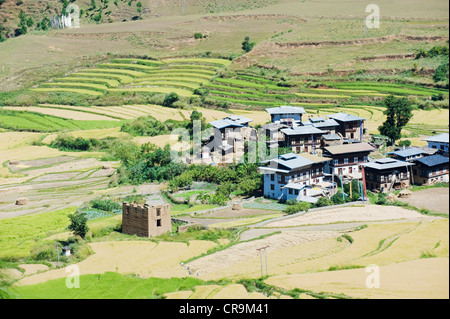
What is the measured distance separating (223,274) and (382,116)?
80.3 ft

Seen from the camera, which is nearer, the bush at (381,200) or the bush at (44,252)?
the bush at (44,252)

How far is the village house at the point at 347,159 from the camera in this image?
96.7ft

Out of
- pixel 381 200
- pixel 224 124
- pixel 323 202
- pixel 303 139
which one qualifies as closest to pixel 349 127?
pixel 303 139

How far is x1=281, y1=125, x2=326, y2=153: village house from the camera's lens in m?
33.0

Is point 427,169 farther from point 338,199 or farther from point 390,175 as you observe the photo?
point 338,199

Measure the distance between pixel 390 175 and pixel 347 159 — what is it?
133 inches

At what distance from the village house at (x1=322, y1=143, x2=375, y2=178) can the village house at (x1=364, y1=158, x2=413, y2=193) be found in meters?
2.43

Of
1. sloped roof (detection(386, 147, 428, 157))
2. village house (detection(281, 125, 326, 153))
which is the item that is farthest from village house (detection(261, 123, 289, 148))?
sloped roof (detection(386, 147, 428, 157))

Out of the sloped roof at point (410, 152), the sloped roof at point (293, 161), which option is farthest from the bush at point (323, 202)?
the sloped roof at point (410, 152)

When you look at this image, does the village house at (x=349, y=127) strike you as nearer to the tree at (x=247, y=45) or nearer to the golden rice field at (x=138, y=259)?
the golden rice field at (x=138, y=259)

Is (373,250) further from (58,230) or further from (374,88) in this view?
(374,88)

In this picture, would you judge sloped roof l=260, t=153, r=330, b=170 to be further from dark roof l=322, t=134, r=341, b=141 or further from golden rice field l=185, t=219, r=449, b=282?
golden rice field l=185, t=219, r=449, b=282

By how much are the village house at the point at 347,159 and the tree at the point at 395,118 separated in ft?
11.6

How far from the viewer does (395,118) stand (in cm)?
3434
